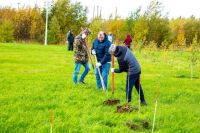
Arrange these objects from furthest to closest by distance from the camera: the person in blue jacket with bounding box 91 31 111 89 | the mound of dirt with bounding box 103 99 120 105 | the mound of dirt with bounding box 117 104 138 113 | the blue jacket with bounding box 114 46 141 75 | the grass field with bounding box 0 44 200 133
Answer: the person in blue jacket with bounding box 91 31 111 89 < the blue jacket with bounding box 114 46 141 75 < the mound of dirt with bounding box 103 99 120 105 < the mound of dirt with bounding box 117 104 138 113 < the grass field with bounding box 0 44 200 133

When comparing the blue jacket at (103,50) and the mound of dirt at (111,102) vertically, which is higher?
the blue jacket at (103,50)

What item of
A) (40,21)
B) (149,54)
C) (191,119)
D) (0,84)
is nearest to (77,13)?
(40,21)

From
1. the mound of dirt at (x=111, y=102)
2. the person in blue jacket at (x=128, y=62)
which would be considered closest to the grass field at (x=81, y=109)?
the mound of dirt at (x=111, y=102)

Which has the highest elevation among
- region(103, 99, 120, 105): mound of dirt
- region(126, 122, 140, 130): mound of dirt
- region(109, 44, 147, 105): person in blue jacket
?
region(109, 44, 147, 105): person in blue jacket

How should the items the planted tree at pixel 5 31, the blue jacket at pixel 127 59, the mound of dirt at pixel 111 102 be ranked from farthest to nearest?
the planted tree at pixel 5 31 → the blue jacket at pixel 127 59 → the mound of dirt at pixel 111 102

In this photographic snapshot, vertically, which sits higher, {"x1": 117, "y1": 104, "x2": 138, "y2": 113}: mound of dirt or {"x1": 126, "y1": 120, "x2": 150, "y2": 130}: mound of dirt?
{"x1": 117, "y1": 104, "x2": 138, "y2": 113}: mound of dirt

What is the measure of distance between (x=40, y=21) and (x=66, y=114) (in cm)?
6514

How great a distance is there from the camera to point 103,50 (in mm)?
13320

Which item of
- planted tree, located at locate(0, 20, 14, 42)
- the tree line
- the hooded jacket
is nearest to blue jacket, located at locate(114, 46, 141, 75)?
the hooded jacket

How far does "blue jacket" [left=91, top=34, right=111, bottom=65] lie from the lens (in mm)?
13117

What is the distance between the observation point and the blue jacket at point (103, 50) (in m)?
13.1

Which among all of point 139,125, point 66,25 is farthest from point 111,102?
point 66,25

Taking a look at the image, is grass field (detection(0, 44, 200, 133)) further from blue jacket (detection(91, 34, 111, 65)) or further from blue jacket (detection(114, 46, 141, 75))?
blue jacket (detection(91, 34, 111, 65))

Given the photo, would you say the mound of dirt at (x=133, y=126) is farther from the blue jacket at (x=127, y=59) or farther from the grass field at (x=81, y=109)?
the blue jacket at (x=127, y=59)
